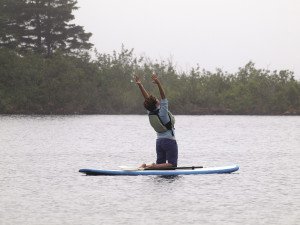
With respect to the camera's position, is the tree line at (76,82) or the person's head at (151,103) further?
the tree line at (76,82)

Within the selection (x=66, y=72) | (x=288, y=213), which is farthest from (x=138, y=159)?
(x=66, y=72)

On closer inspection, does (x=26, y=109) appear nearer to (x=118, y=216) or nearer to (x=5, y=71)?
(x=5, y=71)

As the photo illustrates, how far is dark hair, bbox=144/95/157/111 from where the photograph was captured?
21.9 m

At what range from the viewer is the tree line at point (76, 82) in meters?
83.2

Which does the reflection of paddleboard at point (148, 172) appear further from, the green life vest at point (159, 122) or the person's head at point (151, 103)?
the person's head at point (151, 103)

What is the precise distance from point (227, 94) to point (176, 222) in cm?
7180

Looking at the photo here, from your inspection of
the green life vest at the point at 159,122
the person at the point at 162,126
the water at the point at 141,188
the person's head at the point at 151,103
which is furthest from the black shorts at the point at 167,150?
the person's head at the point at 151,103

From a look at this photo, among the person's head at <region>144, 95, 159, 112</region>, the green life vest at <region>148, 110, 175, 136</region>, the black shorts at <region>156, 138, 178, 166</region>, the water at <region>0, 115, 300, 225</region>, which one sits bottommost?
the water at <region>0, 115, 300, 225</region>

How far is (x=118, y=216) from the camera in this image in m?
16.8

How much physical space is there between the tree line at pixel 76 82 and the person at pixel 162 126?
6016 cm

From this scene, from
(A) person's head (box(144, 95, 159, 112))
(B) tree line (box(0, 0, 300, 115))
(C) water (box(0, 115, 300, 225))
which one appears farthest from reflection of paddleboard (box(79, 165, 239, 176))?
(B) tree line (box(0, 0, 300, 115))

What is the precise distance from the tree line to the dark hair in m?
60.7

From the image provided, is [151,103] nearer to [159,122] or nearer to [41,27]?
[159,122]

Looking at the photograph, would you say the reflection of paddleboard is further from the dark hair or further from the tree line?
the tree line
